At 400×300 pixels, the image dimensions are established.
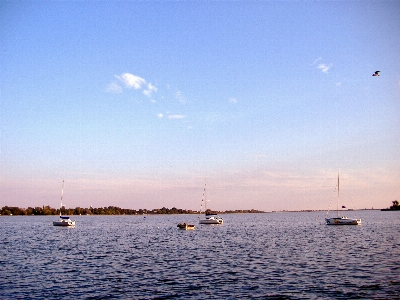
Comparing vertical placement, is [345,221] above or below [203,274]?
below

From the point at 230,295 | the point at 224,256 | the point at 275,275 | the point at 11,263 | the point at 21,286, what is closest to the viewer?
the point at 230,295

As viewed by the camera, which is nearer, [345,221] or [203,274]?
[203,274]

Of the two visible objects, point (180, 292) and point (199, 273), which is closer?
point (180, 292)

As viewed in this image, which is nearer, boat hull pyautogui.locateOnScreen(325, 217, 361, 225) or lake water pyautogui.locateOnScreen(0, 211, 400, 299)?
lake water pyautogui.locateOnScreen(0, 211, 400, 299)

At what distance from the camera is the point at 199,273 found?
36500mm

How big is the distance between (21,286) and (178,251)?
1106 inches

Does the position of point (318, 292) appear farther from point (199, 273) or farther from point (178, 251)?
point (178, 251)

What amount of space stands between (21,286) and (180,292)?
1515 centimetres

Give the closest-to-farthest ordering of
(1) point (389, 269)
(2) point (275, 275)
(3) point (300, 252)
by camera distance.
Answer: (2) point (275, 275) < (1) point (389, 269) < (3) point (300, 252)

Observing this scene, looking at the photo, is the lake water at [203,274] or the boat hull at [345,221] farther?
the boat hull at [345,221]

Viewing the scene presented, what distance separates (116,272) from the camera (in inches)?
1474

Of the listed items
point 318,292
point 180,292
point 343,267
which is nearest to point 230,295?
point 180,292

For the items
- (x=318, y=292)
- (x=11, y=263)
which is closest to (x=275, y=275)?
(x=318, y=292)

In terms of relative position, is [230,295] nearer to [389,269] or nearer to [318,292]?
[318,292]
